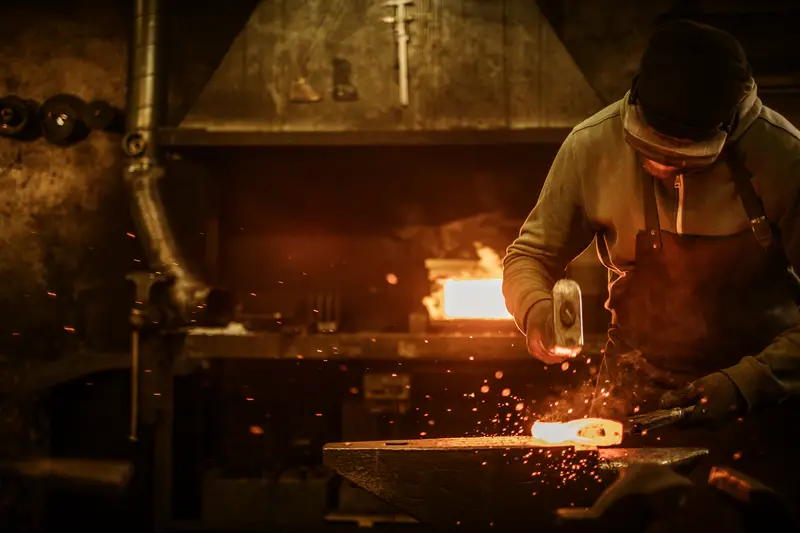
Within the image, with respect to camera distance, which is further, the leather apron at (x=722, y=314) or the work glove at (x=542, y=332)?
the leather apron at (x=722, y=314)

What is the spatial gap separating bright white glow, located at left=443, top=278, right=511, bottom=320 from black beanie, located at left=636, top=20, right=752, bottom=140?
180cm

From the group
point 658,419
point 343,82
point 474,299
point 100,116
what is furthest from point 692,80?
point 100,116

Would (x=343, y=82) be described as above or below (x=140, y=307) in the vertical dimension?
above

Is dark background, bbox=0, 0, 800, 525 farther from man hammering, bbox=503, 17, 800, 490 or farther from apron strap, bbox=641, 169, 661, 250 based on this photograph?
apron strap, bbox=641, 169, 661, 250

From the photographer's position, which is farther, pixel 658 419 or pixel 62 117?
pixel 62 117

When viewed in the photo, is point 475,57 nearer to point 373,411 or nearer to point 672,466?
point 373,411

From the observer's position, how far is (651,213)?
1977 mm

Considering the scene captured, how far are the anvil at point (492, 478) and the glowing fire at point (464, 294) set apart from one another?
169cm

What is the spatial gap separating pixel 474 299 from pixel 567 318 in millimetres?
1747

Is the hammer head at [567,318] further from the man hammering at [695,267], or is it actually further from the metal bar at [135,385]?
the metal bar at [135,385]

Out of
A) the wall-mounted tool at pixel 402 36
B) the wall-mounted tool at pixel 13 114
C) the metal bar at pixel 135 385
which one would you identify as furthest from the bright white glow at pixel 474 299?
the wall-mounted tool at pixel 13 114

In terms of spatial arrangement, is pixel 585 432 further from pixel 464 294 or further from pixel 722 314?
pixel 464 294

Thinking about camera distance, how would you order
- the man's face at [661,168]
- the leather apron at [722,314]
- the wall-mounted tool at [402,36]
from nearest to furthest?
1. the man's face at [661,168]
2. the leather apron at [722,314]
3. the wall-mounted tool at [402,36]

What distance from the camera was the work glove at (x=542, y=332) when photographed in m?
1.83
